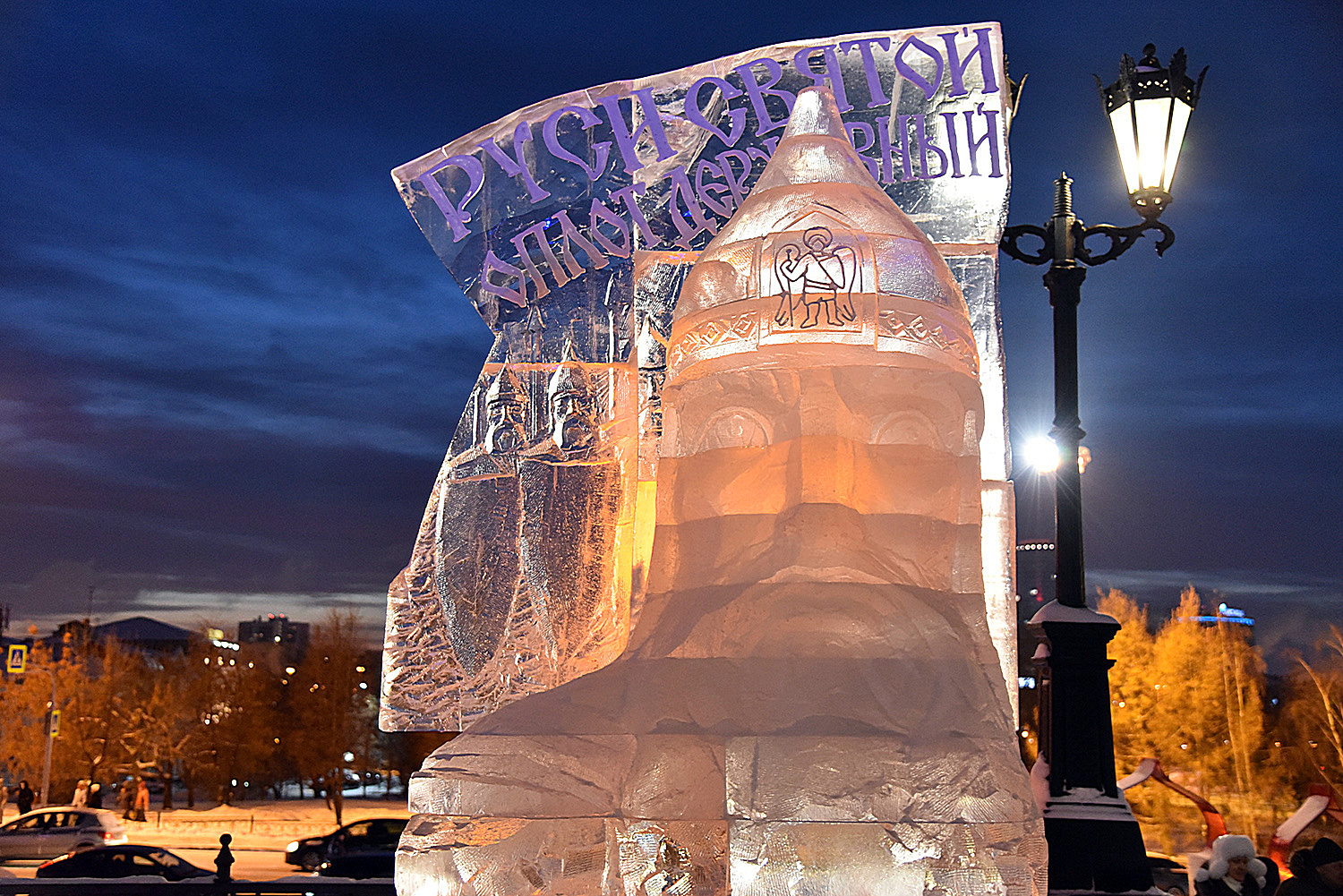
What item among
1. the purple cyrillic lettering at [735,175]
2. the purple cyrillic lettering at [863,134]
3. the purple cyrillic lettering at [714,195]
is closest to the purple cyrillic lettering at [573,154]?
the purple cyrillic lettering at [714,195]

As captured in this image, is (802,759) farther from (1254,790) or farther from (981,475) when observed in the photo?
(1254,790)

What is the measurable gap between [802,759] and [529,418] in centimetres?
294

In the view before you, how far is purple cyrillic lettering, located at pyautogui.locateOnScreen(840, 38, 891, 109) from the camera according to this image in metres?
6.27

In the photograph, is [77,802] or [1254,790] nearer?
[77,802]

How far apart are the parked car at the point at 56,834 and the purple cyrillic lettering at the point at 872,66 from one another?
23.5 metres

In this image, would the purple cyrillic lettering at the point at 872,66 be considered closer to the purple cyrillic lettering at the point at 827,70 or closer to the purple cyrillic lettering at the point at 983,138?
the purple cyrillic lettering at the point at 827,70

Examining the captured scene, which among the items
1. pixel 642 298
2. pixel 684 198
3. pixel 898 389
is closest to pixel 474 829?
pixel 898 389

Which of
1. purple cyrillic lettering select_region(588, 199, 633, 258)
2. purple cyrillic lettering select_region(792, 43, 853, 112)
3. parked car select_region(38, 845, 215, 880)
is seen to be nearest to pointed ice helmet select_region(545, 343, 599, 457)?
purple cyrillic lettering select_region(588, 199, 633, 258)

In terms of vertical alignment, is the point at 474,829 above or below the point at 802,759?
below

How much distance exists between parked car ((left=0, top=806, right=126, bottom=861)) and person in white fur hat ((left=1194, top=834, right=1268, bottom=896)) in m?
22.2

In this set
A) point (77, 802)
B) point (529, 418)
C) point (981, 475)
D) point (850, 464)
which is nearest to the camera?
point (850, 464)

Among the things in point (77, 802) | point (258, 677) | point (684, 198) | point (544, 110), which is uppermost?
point (544, 110)

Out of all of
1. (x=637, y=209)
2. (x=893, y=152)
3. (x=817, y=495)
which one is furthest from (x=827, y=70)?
(x=817, y=495)

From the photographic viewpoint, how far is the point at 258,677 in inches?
1880
